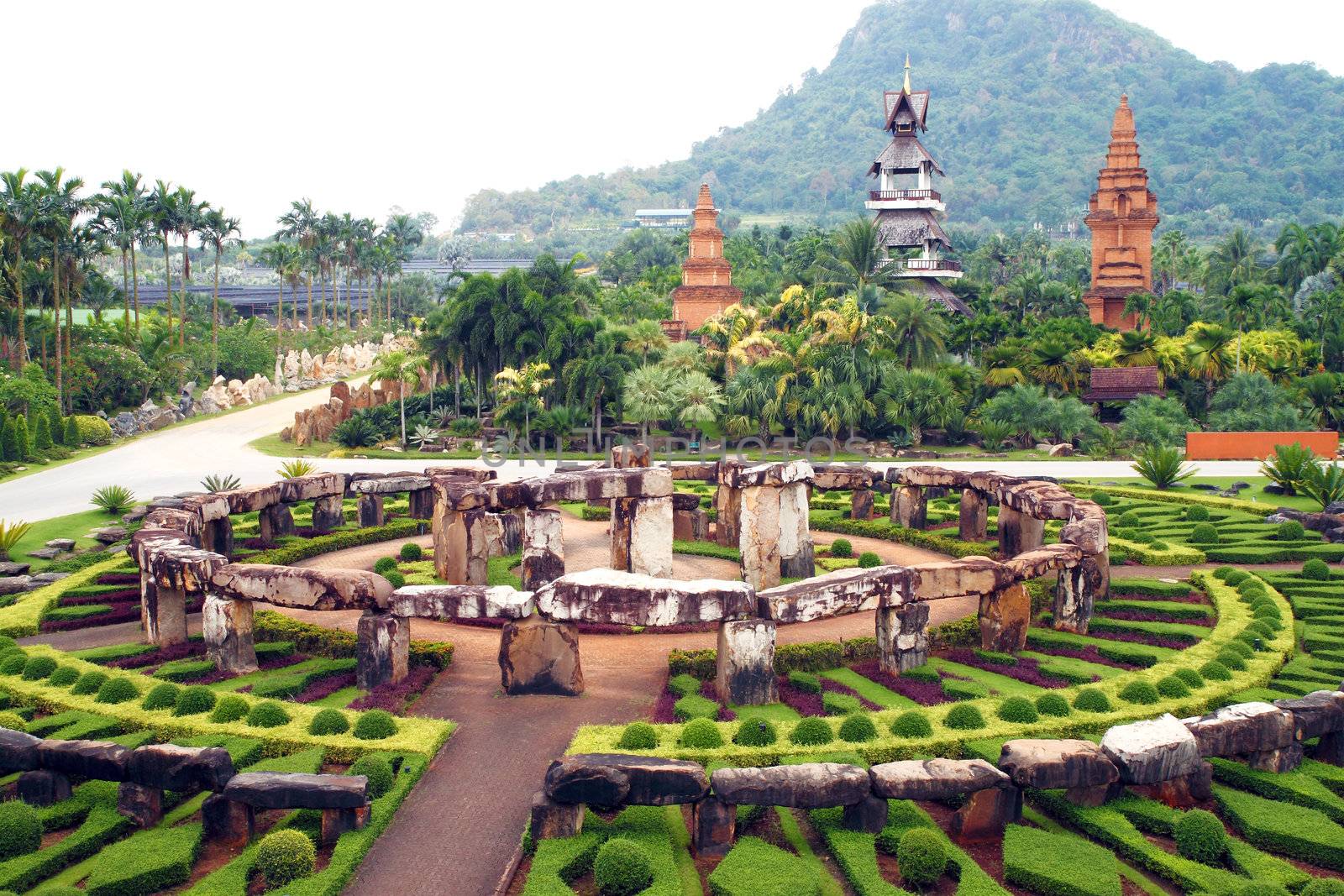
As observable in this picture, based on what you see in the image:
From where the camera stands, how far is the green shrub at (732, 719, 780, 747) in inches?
787

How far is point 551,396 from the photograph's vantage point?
60.6 m

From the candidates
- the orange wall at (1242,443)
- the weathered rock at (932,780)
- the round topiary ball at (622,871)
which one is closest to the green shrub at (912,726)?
the weathered rock at (932,780)

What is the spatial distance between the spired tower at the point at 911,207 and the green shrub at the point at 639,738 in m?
61.3

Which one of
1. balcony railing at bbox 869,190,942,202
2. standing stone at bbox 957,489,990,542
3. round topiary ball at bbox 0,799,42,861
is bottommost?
round topiary ball at bbox 0,799,42,861

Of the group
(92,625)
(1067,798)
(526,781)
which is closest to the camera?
(1067,798)

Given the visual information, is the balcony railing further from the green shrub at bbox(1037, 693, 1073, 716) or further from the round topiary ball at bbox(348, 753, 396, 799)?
the round topiary ball at bbox(348, 753, 396, 799)

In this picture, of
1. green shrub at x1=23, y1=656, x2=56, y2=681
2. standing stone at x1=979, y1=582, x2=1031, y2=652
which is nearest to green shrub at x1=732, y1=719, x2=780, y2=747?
standing stone at x1=979, y1=582, x2=1031, y2=652

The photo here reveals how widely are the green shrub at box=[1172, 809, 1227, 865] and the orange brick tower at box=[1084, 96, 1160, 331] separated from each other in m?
70.1

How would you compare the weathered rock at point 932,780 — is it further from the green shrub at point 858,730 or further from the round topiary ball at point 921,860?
the green shrub at point 858,730

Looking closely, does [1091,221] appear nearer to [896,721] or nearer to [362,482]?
[362,482]

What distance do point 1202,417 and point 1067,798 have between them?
4840 centimetres

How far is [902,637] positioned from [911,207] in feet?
222

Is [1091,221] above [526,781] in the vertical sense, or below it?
above

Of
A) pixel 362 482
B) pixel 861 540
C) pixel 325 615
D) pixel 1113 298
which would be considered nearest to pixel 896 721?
pixel 325 615
